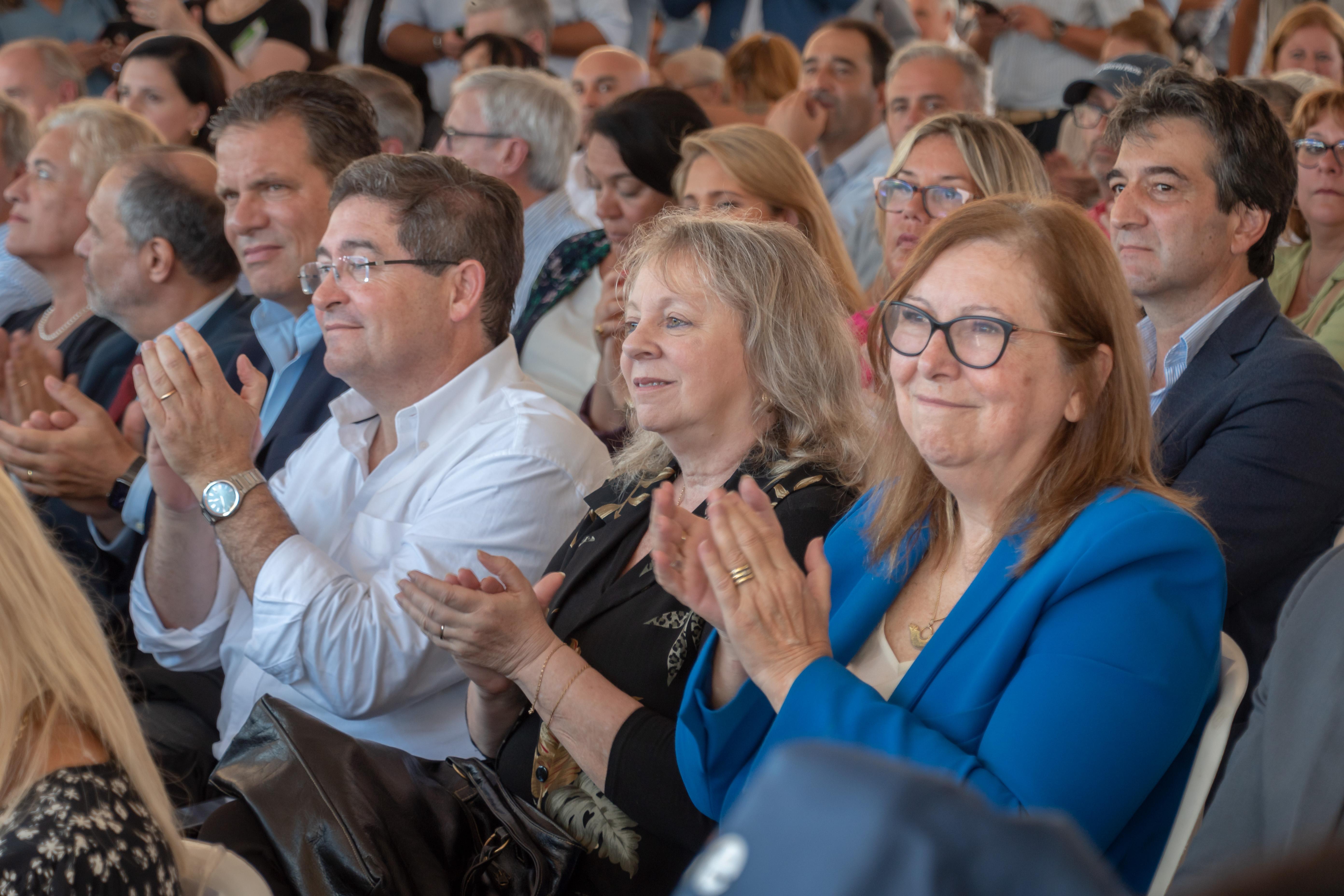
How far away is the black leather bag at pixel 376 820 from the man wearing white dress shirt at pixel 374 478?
327 mm

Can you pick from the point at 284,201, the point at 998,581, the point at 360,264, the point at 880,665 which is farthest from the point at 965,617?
the point at 284,201

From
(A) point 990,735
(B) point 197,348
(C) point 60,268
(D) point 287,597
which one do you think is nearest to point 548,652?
(D) point 287,597

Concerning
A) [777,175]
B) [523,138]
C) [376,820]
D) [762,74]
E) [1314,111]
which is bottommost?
[376,820]

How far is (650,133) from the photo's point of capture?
3.63 meters

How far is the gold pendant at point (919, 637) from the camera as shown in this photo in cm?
157

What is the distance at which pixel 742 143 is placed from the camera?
3.17 m

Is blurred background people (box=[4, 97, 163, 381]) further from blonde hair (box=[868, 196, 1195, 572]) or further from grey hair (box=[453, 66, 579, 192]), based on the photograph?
blonde hair (box=[868, 196, 1195, 572])

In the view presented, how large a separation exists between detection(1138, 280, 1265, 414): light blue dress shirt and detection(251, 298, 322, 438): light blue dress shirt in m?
1.83

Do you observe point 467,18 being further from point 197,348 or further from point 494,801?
point 494,801

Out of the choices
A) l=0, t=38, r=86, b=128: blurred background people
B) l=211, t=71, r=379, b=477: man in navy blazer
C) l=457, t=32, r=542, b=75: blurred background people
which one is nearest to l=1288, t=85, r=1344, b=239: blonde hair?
l=211, t=71, r=379, b=477: man in navy blazer

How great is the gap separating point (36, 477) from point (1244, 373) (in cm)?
255

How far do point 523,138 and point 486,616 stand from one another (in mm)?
2590

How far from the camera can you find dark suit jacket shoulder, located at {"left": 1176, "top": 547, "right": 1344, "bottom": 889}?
3.73 ft

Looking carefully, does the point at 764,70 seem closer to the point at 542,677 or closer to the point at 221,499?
the point at 221,499
